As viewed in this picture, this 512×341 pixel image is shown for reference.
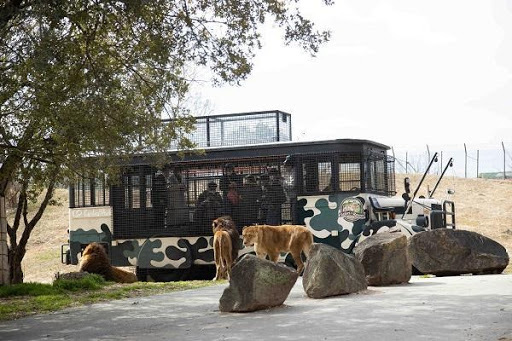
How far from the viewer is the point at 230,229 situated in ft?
63.7

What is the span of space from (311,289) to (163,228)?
29.1 feet

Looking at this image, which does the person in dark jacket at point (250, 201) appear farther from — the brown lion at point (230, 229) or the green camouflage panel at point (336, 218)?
the green camouflage panel at point (336, 218)

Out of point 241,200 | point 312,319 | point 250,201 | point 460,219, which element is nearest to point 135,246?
point 241,200

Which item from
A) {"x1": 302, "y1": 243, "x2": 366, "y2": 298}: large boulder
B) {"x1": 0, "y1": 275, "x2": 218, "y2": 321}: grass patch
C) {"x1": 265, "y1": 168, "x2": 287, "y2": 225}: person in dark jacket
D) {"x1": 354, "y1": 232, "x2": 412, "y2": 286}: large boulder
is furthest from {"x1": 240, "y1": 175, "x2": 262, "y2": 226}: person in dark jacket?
{"x1": 302, "y1": 243, "x2": 366, "y2": 298}: large boulder

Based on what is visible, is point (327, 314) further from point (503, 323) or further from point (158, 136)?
point (158, 136)

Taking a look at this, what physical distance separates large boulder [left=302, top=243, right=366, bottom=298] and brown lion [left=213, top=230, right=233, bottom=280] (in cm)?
633

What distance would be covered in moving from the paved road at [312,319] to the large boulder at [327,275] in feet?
0.55

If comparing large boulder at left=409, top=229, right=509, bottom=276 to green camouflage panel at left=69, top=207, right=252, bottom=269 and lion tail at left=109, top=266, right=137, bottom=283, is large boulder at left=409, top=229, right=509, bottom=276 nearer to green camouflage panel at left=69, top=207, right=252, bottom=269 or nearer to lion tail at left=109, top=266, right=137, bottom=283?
green camouflage panel at left=69, top=207, right=252, bottom=269

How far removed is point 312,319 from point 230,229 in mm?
9480

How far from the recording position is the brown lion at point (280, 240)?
58.3 feet

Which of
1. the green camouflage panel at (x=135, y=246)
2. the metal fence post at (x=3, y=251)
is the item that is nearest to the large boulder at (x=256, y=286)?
the metal fence post at (x=3, y=251)

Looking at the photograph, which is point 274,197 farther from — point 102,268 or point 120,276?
point 102,268

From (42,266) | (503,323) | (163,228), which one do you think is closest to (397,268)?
(503,323)

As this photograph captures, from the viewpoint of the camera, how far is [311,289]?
12320 millimetres
